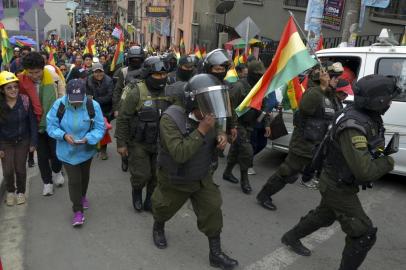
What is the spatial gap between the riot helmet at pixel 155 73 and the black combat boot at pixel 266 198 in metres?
1.72

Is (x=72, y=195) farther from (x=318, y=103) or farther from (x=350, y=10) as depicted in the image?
(x=350, y=10)

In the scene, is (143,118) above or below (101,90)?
above

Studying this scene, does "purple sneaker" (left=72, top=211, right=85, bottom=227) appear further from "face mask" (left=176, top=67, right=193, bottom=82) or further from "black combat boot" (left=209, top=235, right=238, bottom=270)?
"face mask" (left=176, top=67, right=193, bottom=82)

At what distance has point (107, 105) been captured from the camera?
22.9 ft

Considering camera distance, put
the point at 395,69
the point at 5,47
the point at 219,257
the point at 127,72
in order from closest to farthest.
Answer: the point at 219,257
the point at 395,69
the point at 127,72
the point at 5,47

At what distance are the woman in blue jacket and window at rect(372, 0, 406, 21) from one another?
10333 millimetres

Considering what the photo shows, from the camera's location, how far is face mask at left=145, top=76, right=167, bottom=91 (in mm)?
4238

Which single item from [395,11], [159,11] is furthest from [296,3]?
[159,11]

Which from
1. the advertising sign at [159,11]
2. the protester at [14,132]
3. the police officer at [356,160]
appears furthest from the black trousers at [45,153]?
the advertising sign at [159,11]

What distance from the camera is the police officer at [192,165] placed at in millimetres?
3129

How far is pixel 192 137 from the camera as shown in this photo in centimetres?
311

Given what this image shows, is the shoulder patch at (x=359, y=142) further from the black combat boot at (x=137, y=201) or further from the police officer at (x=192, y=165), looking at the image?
the black combat boot at (x=137, y=201)

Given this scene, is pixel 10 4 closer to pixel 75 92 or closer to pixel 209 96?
pixel 75 92

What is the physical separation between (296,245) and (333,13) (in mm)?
11667
